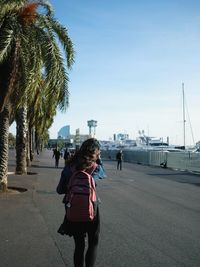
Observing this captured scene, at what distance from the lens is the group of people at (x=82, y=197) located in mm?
5375

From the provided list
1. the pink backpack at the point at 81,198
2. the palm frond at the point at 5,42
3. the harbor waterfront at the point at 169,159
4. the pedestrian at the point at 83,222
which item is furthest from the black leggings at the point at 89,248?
the harbor waterfront at the point at 169,159

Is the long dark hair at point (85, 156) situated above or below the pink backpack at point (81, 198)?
above

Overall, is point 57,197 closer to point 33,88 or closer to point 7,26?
point 33,88

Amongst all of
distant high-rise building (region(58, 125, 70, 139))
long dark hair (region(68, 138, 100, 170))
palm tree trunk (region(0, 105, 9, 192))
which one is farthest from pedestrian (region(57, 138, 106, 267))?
distant high-rise building (region(58, 125, 70, 139))

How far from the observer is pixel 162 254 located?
24.4 ft

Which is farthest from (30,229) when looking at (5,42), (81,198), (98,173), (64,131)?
(64,131)

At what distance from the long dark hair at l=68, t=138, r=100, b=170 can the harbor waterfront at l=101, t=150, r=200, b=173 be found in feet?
93.1

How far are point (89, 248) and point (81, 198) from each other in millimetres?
666

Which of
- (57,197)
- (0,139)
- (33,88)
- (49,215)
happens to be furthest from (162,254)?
(0,139)

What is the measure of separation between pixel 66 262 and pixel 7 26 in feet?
32.9

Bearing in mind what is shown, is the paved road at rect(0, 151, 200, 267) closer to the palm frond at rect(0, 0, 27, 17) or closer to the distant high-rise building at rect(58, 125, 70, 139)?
the palm frond at rect(0, 0, 27, 17)

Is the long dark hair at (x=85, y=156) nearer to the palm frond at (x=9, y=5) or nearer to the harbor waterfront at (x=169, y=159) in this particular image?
the palm frond at (x=9, y=5)

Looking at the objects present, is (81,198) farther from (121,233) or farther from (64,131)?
(64,131)

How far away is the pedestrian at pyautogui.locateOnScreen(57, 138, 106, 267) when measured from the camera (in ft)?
17.8
